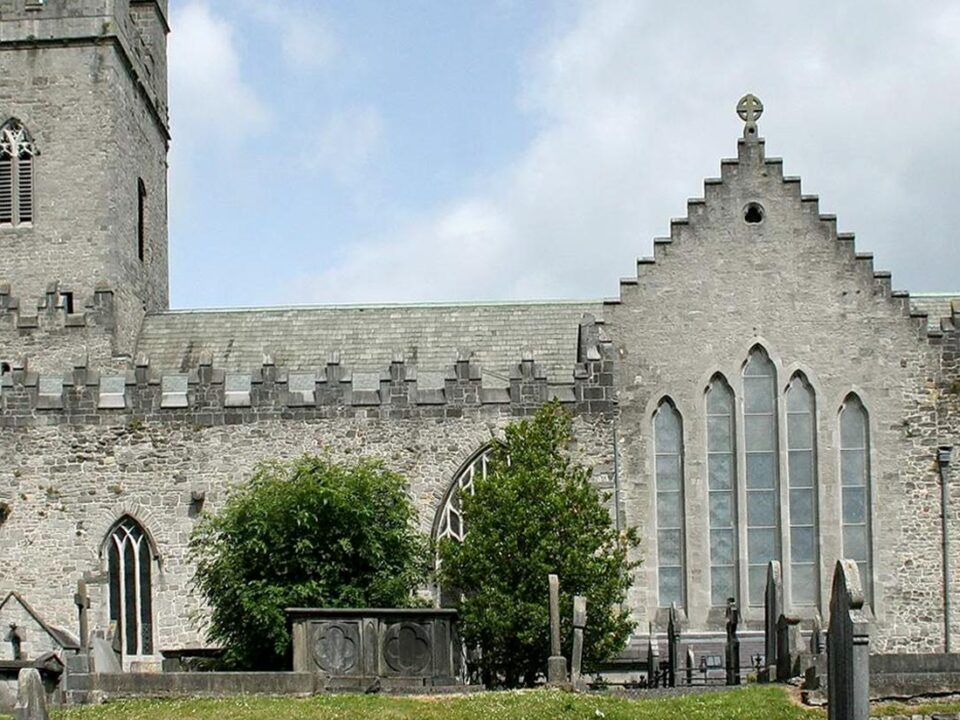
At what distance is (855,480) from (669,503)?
398 centimetres

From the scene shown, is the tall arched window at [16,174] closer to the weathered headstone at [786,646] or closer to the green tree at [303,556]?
the green tree at [303,556]

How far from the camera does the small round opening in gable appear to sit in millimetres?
41906

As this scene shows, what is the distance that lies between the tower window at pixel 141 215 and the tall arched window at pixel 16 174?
360 centimetres

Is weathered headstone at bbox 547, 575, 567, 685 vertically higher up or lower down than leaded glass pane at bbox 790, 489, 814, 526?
lower down

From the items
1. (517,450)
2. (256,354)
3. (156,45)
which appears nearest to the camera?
(517,450)

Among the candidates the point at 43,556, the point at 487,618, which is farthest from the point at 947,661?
the point at 43,556

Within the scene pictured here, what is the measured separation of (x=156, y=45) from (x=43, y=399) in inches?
750

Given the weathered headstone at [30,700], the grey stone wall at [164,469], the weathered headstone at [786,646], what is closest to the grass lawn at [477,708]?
the weathered headstone at [786,646]

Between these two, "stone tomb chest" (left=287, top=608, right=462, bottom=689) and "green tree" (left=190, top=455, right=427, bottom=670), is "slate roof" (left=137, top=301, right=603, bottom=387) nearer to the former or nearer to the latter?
"green tree" (left=190, top=455, right=427, bottom=670)

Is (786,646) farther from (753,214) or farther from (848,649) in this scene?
(753,214)

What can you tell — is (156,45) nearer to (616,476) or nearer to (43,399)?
(43,399)

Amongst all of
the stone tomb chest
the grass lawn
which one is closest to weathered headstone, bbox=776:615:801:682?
the grass lawn

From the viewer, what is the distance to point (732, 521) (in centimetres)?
4125

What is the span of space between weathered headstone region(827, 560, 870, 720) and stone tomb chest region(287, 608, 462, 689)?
1118 cm
